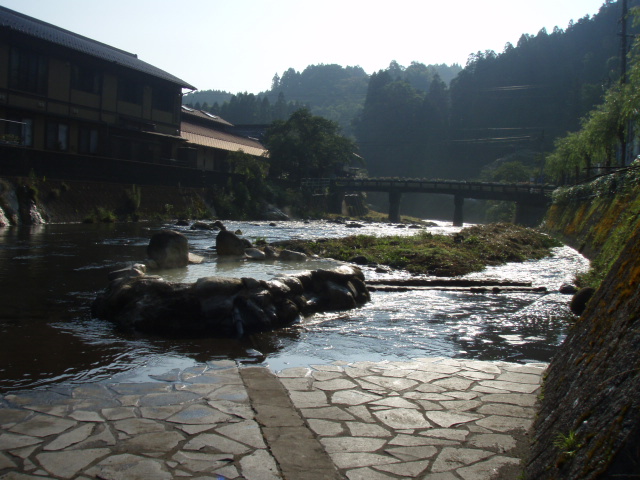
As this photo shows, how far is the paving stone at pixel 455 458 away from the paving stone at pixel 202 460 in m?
1.38

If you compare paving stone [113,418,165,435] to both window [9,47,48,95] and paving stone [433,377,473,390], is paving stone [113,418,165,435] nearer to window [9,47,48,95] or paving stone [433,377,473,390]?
paving stone [433,377,473,390]

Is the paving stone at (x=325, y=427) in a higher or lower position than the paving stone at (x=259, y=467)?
higher

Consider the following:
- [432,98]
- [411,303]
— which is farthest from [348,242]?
[432,98]

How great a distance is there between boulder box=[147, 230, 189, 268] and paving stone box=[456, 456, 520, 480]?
8.04 m

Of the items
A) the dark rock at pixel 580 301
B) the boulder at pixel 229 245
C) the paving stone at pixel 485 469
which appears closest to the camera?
the paving stone at pixel 485 469

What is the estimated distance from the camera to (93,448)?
Answer: 12.5 feet

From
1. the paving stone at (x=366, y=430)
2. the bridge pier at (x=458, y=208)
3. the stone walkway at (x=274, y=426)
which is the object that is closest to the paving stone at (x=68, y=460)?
the stone walkway at (x=274, y=426)

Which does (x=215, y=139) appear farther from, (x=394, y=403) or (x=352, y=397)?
(x=394, y=403)

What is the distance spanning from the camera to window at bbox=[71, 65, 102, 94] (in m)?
31.3

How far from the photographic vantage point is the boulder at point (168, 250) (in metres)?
10.7

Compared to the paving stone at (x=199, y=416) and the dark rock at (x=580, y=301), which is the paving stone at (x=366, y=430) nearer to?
the paving stone at (x=199, y=416)

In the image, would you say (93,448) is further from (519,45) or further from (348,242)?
(519,45)

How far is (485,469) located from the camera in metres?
3.63

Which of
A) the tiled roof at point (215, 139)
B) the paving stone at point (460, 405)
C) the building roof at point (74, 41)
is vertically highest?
the building roof at point (74, 41)
